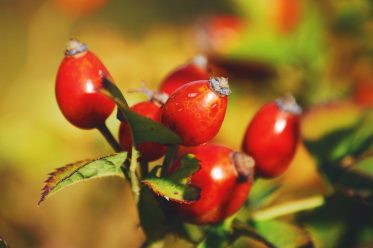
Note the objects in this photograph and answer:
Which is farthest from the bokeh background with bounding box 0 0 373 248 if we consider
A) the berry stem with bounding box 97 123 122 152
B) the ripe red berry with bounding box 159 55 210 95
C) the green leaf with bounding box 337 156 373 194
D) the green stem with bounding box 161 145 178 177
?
the green stem with bounding box 161 145 178 177

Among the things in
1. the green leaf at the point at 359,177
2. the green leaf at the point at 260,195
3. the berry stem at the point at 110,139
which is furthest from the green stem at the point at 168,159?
the green leaf at the point at 359,177

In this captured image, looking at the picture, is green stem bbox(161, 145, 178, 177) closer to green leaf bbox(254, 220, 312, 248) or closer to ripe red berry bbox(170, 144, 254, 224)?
ripe red berry bbox(170, 144, 254, 224)

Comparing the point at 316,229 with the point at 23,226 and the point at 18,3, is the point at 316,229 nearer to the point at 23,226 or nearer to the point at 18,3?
the point at 23,226

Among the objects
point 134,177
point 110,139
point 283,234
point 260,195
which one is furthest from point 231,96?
point 134,177

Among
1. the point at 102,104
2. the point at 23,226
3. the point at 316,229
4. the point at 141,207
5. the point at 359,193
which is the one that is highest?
the point at 102,104

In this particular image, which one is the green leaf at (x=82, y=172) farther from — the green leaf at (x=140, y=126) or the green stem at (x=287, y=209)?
the green stem at (x=287, y=209)

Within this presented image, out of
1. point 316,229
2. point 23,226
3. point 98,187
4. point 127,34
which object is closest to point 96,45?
point 127,34

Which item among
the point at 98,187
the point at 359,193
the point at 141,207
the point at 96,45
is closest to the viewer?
the point at 141,207
